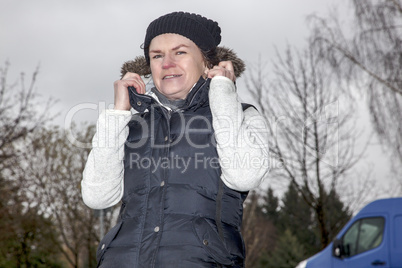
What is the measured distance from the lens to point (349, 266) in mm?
9586

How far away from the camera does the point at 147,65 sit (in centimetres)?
315

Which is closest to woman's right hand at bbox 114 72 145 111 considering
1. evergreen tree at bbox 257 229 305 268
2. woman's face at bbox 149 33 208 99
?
woman's face at bbox 149 33 208 99

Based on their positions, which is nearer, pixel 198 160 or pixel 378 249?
pixel 198 160

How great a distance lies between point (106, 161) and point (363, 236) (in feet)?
26.2

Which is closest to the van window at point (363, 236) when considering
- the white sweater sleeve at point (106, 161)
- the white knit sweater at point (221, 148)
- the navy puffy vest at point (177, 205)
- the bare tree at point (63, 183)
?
the white knit sweater at point (221, 148)

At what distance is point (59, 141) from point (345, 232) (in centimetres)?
1506

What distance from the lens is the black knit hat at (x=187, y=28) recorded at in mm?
2917

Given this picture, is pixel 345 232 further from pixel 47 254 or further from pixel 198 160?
pixel 47 254

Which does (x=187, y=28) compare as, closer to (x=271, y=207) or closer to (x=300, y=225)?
(x=300, y=225)

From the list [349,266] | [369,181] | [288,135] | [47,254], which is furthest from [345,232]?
[47,254]

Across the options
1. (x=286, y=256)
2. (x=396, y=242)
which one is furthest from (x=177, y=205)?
(x=286, y=256)

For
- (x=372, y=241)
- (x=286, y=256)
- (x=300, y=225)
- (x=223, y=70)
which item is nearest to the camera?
(x=223, y=70)

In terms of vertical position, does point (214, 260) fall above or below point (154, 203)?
below

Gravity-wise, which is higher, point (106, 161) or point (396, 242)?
point (106, 161)
